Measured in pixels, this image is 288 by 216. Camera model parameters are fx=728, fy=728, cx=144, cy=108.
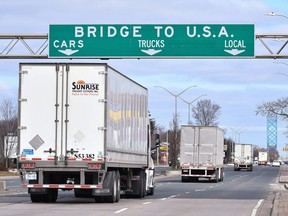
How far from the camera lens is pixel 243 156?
97.1 m

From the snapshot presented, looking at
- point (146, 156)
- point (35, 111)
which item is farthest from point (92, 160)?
point (146, 156)

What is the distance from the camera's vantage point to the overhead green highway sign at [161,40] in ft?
97.8

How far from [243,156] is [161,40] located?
69002 millimetres

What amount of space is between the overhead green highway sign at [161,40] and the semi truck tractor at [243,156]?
211ft

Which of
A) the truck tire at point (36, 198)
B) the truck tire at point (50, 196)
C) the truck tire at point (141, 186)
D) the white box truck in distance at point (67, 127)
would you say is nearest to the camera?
the white box truck in distance at point (67, 127)

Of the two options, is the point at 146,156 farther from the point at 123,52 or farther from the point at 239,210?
the point at 239,210

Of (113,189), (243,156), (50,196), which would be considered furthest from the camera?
(243,156)

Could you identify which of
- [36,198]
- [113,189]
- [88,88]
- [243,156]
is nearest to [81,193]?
[36,198]

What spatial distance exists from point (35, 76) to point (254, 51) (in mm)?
10418

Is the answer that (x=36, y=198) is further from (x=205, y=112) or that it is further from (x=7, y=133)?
(x=205, y=112)

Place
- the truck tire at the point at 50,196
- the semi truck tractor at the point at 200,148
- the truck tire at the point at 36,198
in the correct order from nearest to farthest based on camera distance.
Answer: the truck tire at the point at 36,198
the truck tire at the point at 50,196
the semi truck tractor at the point at 200,148

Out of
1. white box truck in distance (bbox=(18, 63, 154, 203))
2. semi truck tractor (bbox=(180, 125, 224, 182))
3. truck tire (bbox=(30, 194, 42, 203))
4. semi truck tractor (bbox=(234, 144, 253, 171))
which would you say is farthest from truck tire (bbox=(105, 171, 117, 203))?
semi truck tractor (bbox=(234, 144, 253, 171))

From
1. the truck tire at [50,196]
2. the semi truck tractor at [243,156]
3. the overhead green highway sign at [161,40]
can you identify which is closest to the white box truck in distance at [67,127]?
the truck tire at [50,196]

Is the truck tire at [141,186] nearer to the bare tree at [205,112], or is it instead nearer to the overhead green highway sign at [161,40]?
the overhead green highway sign at [161,40]
